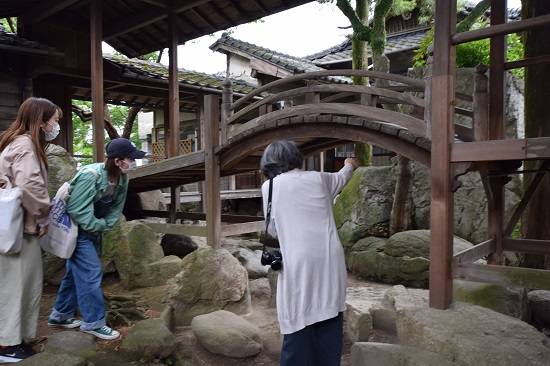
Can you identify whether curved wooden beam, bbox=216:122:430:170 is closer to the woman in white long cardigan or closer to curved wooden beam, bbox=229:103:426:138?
curved wooden beam, bbox=229:103:426:138

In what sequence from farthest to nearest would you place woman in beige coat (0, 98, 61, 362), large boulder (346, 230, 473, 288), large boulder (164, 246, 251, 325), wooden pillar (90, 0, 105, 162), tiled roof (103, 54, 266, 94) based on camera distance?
1. tiled roof (103, 54, 266, 94)
2. large boulder (346, 230, 473, 288)
3. wooden pillar (90, 0, 105, 162)
4. large boulder (164, 246, 251, 325)
5. woman in beige coat (0, 98, 61, 362)

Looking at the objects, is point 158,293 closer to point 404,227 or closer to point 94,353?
point 94,353

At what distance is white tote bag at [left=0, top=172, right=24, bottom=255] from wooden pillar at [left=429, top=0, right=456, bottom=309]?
3670 mm

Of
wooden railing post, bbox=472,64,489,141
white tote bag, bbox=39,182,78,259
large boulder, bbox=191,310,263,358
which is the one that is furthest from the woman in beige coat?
wooden railing post, bbox=472,64,489,141

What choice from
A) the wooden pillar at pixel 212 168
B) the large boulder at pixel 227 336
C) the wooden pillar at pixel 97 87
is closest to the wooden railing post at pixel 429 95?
the large boulder at pixel 227 336

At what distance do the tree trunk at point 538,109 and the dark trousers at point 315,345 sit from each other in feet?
14.5

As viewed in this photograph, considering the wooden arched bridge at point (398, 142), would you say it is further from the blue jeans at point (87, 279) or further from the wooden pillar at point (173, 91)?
the blue jeans at point (87, 279)

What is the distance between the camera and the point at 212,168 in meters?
7.37

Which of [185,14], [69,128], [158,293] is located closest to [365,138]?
[158,293]

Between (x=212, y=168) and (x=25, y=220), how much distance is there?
3789mm

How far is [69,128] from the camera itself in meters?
11.8

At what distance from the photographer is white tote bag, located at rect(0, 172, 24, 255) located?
3.58 m

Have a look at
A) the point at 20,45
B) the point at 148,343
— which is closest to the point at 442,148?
the point at 148,343

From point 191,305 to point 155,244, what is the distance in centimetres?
204
